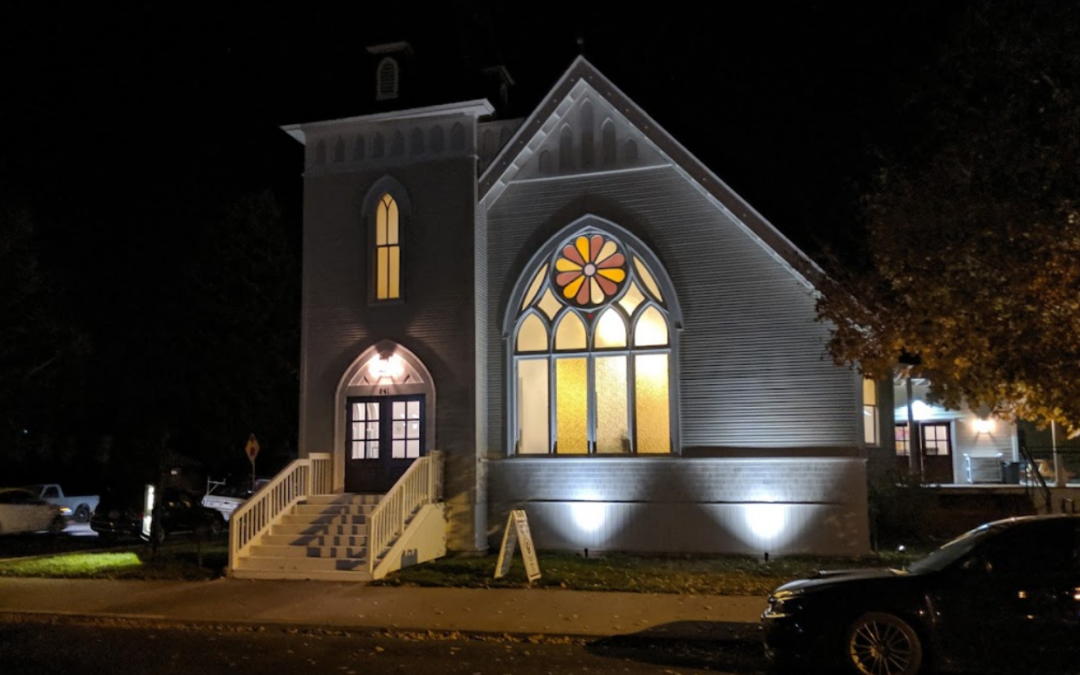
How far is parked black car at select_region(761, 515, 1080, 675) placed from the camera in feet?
28.0

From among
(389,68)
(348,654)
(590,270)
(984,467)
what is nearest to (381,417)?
(590,270)

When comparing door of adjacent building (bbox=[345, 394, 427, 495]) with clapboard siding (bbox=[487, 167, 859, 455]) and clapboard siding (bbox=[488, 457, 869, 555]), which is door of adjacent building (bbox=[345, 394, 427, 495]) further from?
clapboard siding (bbox=[488, 457, 869, 555])

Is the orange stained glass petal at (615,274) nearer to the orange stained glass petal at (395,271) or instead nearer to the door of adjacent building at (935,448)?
the orange stained glass petal at (395,271)

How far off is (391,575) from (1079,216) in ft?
36.5

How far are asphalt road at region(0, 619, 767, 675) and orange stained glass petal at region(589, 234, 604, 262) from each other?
9596 millimetres

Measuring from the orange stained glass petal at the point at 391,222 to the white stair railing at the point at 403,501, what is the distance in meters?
4.56

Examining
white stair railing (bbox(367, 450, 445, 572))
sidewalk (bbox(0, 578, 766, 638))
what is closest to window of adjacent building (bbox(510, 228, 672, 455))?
white stair railing (bbox(367, 450, 445, 572))

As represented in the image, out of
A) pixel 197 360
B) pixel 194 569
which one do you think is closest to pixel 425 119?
pixel 194 569

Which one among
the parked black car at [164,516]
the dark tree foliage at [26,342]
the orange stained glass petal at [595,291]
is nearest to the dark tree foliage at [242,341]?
the dark tree foliage at [26,342]

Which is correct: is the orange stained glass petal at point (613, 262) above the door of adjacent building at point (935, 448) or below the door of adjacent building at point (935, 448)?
above

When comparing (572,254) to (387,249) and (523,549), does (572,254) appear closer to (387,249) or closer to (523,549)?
(387,249)

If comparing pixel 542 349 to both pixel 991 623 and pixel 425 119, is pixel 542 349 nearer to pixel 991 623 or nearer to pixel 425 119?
pixel 425 119

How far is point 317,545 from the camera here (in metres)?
16.6

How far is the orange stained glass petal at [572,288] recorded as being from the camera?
1936cm
